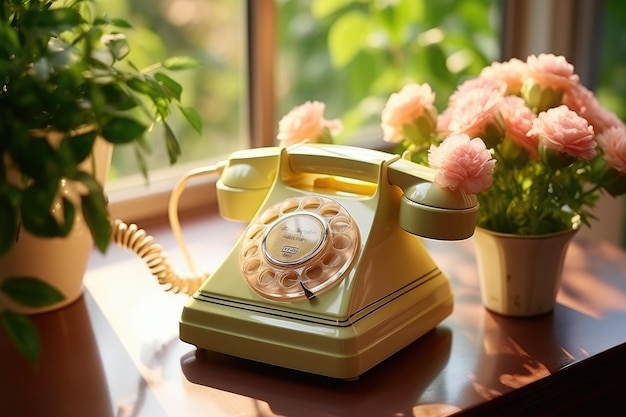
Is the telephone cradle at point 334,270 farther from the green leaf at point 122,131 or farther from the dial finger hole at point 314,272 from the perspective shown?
the green leaf at point 122,131

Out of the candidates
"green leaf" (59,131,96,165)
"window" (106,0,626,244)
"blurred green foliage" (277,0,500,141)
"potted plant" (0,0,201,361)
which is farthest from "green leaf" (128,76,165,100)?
"blurred green foliage" (277,0,500,141)

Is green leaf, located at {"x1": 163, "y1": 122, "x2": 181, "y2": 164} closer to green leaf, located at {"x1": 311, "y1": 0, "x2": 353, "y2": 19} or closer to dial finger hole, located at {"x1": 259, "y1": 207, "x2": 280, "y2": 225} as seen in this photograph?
dial finger hole, located at {"x1": 259, "y1": 207, "x2": 280, "y2": 225}

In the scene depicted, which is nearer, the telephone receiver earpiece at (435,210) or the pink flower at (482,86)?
the telephone receiver earpiece at (435,210)

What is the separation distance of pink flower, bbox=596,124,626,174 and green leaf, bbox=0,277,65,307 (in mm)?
692

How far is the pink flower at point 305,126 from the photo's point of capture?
48.0 inches

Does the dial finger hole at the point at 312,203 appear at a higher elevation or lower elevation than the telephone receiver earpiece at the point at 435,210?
lower

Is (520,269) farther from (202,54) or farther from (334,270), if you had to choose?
(202,54)

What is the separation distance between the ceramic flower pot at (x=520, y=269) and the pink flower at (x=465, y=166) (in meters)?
0.17

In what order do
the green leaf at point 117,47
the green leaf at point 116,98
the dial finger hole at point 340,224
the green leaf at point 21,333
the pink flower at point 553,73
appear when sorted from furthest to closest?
the pink flower at point 553,73 < the dial finger hole at point 340,224 < the green leaf at point 117,47 < the green leaf at point 116,98 < the green leaf at point 21,333

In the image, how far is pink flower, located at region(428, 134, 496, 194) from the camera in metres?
1.00

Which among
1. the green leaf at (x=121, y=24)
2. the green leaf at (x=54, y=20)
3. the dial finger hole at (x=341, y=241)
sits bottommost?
the dial finger hole at (x=341, y=241)

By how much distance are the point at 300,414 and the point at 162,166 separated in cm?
83

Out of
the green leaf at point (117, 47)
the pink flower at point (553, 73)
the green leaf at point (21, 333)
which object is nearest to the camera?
the green leaf at point (21, 333)

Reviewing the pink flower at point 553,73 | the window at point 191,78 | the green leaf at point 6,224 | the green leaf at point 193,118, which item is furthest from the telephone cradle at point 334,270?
the window at point 191,78
